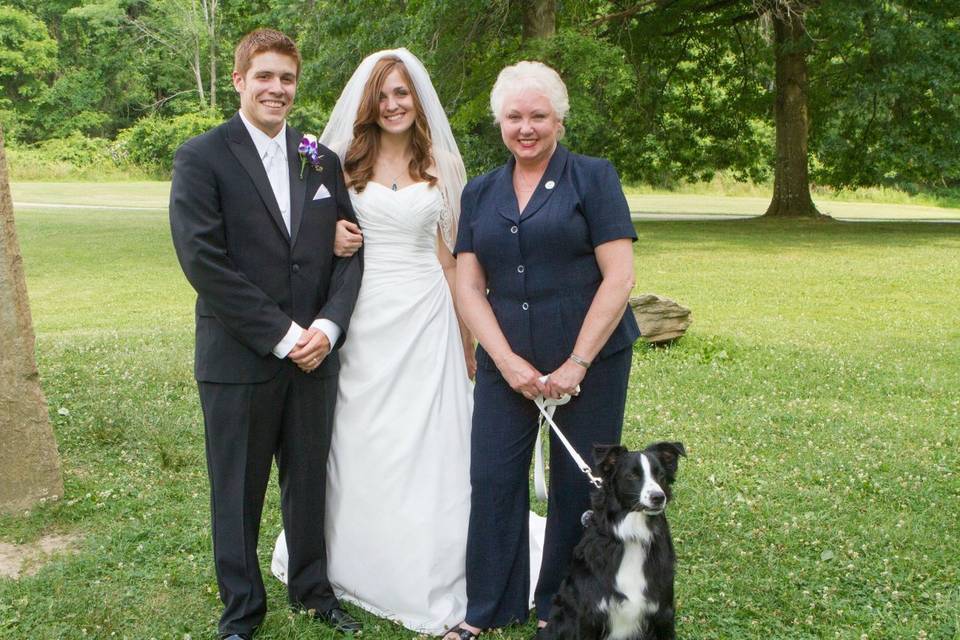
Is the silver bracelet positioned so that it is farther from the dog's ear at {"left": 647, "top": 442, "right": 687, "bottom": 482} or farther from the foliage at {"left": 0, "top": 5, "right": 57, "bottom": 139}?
the foliage at {"left": 0, "top": 5, "right": 57, "bottom": 139}

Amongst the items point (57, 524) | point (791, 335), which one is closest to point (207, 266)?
point (57, 524)

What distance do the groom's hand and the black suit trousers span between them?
9 cm

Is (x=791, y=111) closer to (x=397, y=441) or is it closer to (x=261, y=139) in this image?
(x=397, y=441)

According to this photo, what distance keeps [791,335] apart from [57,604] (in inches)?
379

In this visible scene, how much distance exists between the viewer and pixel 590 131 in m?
20.3

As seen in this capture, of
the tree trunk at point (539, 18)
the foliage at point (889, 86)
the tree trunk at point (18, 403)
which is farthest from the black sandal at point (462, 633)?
the foliage at point (889, 86)

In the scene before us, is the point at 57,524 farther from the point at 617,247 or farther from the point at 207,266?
the point at 617,247

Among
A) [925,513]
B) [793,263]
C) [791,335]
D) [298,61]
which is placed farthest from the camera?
[793,263]

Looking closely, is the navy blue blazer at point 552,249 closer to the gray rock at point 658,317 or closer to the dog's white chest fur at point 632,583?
the dog's white chest fur at point 632,583

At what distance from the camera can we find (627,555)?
3688 mm

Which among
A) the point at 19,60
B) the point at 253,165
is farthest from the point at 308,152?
the point at 19,60

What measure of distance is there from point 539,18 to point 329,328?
17876 mm

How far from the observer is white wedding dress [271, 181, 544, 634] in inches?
188

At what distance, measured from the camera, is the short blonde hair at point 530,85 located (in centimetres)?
397
